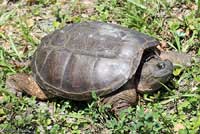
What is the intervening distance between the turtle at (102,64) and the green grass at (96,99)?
14cm

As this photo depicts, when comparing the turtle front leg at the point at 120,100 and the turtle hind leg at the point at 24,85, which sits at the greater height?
the turtle front leg at the point at 120,100

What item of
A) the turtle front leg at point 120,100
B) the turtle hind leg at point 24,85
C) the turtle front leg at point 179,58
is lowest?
the turtle hind leg at point 24,85

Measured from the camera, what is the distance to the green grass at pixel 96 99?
14.3 feet

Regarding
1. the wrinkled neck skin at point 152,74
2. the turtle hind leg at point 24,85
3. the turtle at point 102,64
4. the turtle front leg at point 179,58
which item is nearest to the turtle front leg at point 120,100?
the turtle at point 102,64

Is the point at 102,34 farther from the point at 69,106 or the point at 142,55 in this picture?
the point at 69,106

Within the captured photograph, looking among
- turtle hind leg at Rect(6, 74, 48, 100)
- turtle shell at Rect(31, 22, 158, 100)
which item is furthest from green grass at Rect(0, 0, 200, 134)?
turtle shell at Rect(31, 22, 158, 100)

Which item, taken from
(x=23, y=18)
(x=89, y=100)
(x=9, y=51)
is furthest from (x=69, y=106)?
(x=23, y=18)

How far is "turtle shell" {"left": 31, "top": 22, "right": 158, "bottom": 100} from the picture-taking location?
4344 mm

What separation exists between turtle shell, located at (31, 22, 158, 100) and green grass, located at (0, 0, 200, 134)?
201 millimetres

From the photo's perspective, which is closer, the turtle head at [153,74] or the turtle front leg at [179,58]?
the turtle head at [153,74]

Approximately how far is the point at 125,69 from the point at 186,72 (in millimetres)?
840

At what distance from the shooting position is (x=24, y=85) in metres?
4.99

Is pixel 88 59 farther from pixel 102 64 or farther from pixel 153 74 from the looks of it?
pixel 153 74

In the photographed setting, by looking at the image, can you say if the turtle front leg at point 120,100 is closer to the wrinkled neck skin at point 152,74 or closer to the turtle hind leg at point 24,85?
the wrinkled neck skin at point 152,74
